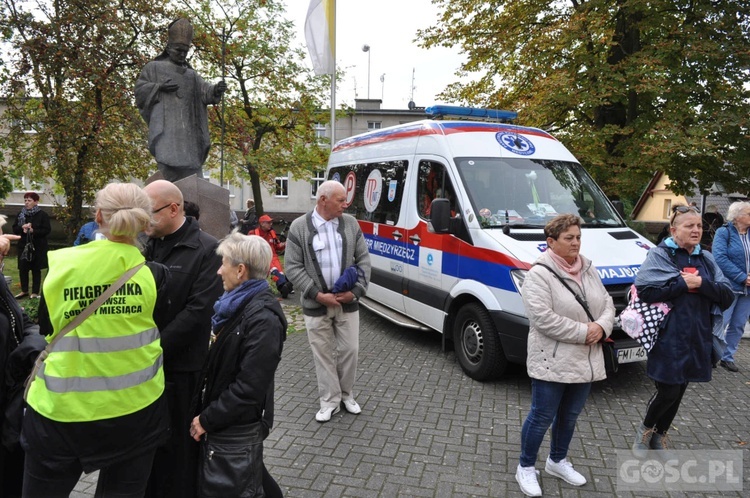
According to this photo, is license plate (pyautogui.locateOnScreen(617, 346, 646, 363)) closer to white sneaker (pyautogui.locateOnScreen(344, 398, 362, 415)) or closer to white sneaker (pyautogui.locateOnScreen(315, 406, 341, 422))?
white sneaker (pyautogui.locateOnScreen(344, 398, 362, 415))

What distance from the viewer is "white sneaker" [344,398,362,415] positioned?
4.56 meters

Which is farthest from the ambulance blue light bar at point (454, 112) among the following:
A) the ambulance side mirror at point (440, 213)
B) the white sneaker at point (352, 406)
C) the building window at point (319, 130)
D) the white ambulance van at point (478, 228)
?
the building window at point (319, 130)

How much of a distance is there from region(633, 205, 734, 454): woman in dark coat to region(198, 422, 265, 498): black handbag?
263 centimetres

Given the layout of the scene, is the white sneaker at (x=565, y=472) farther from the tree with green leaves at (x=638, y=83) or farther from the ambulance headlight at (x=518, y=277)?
the tree with green leaves at (x=638, y=83)

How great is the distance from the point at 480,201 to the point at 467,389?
6.15 feet

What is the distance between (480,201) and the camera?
17.8ft

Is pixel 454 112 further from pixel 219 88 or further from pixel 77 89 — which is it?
pixel 77 89

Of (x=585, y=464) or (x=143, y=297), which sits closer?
(x=143, y=297)

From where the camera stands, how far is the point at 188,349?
106 inches

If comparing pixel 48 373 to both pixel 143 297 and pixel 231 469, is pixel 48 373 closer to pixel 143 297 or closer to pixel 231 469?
pixel 143 297

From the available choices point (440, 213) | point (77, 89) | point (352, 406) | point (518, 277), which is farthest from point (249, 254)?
point (77, 89)

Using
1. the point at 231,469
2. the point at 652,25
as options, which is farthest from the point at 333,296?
the point at 652,25

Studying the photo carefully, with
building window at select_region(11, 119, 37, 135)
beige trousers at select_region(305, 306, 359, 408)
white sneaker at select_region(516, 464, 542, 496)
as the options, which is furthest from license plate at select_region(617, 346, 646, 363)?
building window at select_region(11, 119, 37, 135)

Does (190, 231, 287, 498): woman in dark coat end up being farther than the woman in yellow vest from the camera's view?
Yes
